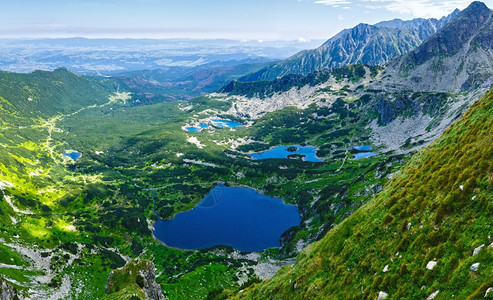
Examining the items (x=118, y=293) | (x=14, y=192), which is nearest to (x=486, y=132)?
(x=118, y=293)

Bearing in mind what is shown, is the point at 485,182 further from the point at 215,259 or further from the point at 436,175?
the point at 215,259

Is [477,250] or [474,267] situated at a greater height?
[477,250]

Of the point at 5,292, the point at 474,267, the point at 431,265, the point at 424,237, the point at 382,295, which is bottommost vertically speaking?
the point at 5,292

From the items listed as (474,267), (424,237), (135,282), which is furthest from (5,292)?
Result: (474,267)

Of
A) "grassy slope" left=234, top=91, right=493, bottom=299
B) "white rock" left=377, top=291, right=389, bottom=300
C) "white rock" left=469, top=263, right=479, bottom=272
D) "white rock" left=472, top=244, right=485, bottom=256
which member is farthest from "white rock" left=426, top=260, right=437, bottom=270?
"white rock" left=377, top=291, right=389, bottom=300

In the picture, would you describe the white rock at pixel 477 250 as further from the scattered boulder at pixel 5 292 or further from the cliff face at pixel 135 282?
the scattered boulder at pixel 5 292

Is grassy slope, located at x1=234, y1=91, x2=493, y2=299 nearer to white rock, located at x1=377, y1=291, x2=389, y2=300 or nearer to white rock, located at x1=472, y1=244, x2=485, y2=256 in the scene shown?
white rock, located at x1=377, y1=291, x2=389, y2=300

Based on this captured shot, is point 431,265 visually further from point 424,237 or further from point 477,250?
point 424,237

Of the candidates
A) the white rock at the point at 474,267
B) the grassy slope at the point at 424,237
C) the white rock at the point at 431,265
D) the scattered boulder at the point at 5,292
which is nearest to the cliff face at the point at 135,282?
the scattered boulder at the point at 5,292
